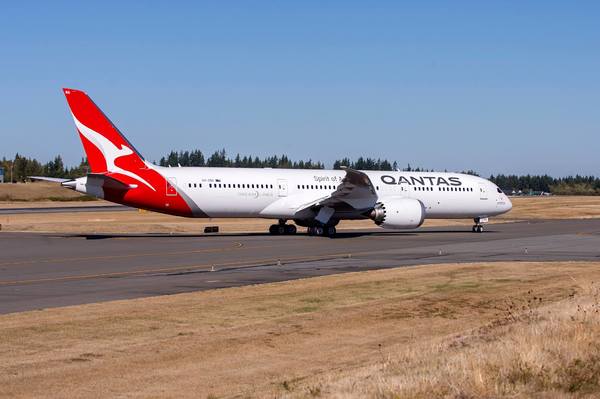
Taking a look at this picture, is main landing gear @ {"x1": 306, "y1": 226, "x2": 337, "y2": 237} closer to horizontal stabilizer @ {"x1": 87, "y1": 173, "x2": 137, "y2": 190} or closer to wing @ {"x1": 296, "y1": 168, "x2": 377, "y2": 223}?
wing @ {"x1": 296, "y1": 168, "x2": 377, "y2": 223}

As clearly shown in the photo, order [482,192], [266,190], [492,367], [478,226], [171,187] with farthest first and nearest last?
1. [482,192]
2. [478,226]
3. [266,190]
4. [171,187]
5. [492,367]

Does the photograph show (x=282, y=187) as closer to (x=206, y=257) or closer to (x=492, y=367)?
(x=206, y=257)

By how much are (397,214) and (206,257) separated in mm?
16018

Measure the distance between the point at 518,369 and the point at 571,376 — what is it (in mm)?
606

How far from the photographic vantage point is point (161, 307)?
17.2 m

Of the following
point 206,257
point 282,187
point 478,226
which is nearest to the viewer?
point 206,257

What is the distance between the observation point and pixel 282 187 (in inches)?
1833

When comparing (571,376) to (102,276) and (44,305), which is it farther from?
(102,276)

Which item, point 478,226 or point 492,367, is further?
point 478,226

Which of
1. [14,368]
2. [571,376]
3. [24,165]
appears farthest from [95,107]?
[24,165]

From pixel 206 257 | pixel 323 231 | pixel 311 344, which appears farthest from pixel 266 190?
pixel 311 344

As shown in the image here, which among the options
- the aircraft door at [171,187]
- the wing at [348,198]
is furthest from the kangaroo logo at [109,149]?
the wing at [348,198]

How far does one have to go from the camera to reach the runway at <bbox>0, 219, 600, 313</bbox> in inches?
842

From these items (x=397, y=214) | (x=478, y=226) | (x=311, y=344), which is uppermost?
(x=397, y=214)
